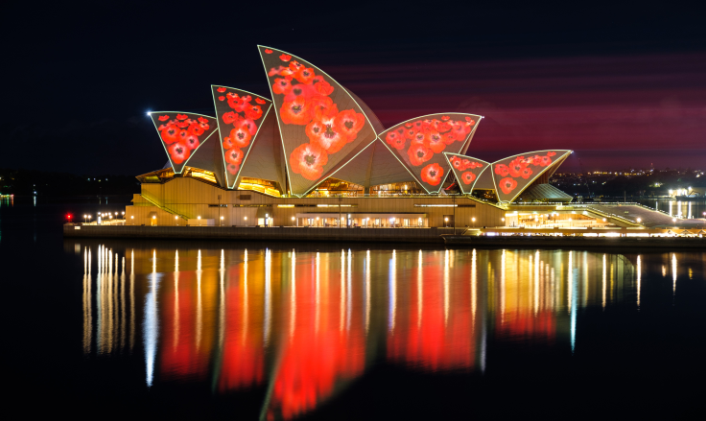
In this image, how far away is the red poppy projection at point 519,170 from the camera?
136ft

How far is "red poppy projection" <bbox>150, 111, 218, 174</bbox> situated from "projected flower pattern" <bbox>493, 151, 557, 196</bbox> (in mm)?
21790

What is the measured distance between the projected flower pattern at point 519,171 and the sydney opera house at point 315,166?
0.07 meters

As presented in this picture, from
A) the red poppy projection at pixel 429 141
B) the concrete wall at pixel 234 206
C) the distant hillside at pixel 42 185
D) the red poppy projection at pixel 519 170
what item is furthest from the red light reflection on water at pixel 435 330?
the distant hillside at pixel 42 185

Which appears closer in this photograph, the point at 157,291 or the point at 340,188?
the point at 157,291

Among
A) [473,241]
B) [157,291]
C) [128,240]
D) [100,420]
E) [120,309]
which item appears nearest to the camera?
[100,420]

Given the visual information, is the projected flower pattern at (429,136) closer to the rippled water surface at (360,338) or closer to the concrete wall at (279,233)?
the concrete wall at (279,233)

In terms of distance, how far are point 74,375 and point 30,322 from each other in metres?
6.38

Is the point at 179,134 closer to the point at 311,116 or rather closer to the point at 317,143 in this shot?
the point at 311,116

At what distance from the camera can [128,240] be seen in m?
41.8

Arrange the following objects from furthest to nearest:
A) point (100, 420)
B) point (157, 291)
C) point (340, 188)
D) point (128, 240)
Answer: point (340, 188)
point (128, 240)
point (157, 291)
point (100, 420)

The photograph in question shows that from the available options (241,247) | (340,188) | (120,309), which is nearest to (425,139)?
(340,188)

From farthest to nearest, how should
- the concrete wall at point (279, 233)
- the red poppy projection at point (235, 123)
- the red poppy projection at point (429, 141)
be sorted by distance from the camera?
the red poppy projection at point (429, 141), the red poppy projection at point (235, 123), the concrete wall at point (279, 233)

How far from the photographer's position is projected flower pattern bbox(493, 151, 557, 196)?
136ft

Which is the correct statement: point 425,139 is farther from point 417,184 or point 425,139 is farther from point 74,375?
point 74,375
